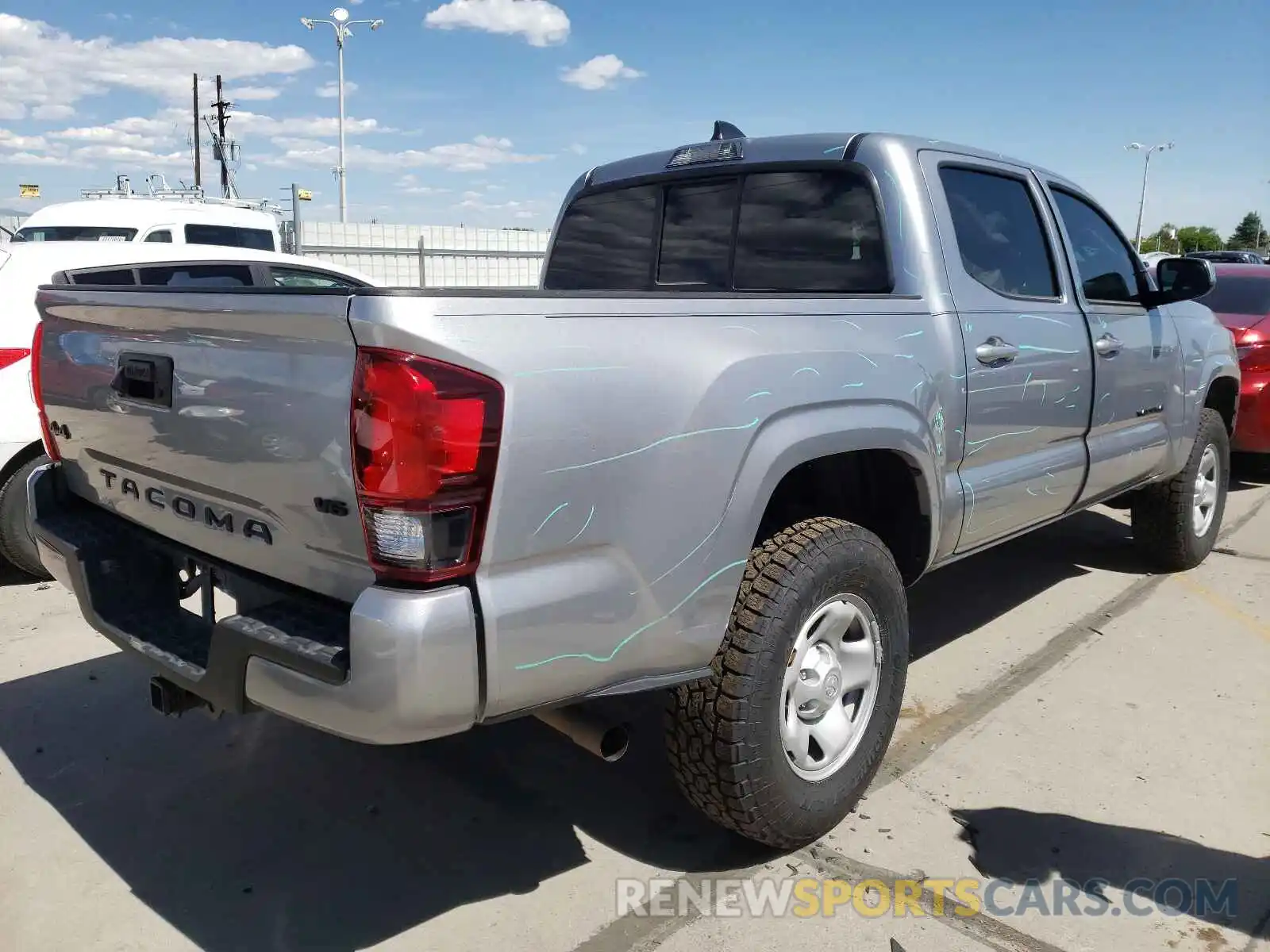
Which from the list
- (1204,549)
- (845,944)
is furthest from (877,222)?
(1204,549)

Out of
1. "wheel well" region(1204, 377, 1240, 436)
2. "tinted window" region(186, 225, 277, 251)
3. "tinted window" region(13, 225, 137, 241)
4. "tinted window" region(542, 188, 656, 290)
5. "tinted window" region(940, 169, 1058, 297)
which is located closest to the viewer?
"tinted window" region(940, 169, 1058, 297)

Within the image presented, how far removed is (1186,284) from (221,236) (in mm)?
10648

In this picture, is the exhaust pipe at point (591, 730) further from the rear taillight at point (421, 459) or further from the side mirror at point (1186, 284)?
the side mirror at point (1186, 284)

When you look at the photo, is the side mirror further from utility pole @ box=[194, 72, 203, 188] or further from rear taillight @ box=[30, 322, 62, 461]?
utility pole @ box=[194, 72, 203, 188]

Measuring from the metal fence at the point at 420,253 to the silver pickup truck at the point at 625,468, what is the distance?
40.4 ft

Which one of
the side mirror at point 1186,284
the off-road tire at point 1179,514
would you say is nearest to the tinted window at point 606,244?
the side mirror at point 1186,284

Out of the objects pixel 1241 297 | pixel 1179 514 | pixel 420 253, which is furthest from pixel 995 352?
pixel 420 253

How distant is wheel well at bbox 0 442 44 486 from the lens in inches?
179

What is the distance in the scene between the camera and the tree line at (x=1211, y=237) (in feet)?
285

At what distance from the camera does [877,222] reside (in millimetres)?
3166

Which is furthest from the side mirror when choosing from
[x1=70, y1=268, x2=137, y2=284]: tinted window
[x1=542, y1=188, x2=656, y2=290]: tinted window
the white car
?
[x1=70, y1=268, x2=137, y2=284]: tinted window

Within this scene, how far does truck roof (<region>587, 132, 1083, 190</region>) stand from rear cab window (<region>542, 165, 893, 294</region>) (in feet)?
0.16

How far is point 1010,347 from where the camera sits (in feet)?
11.0

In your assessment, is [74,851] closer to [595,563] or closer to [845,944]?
[595,563]
